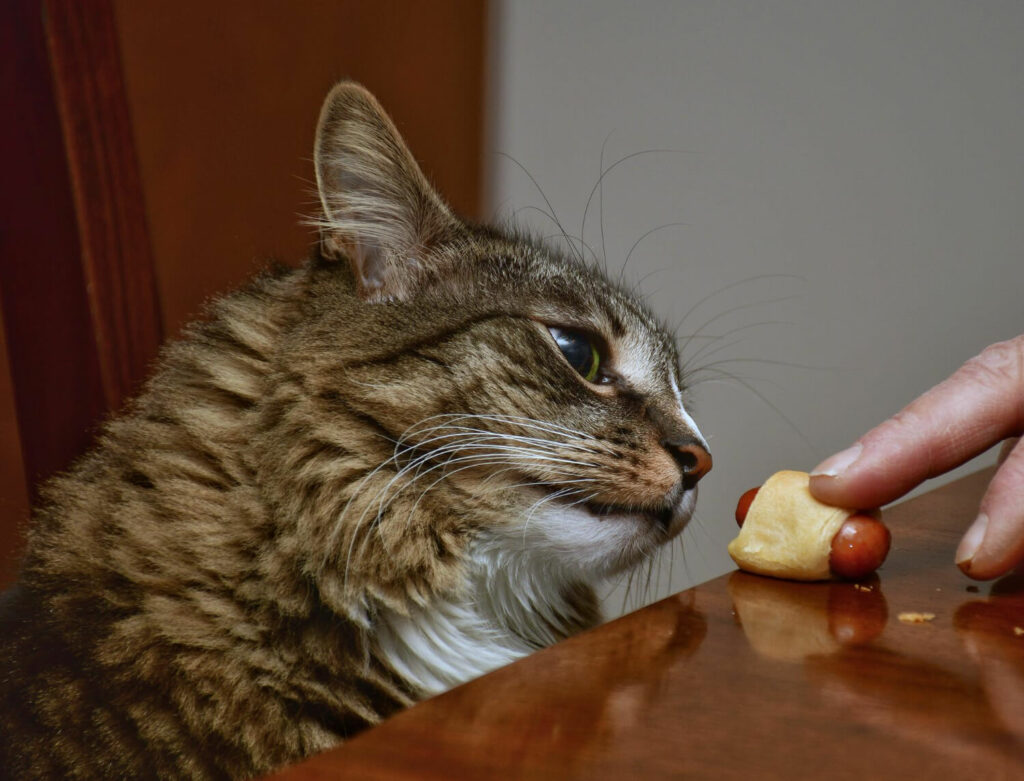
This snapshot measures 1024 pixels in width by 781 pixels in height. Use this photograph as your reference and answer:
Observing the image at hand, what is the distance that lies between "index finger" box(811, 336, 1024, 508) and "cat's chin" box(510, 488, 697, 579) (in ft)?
0.80

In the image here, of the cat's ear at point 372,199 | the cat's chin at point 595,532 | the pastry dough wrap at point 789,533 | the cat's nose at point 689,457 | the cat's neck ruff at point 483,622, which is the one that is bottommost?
the cat's neck ruff at point 483,622

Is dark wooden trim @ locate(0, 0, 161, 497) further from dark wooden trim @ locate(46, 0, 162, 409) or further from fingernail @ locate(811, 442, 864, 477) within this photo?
fingernail @ locate(811, 442, 864, 477)

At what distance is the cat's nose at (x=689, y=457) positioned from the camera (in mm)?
1172

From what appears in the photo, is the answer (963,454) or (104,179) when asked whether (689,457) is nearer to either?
(963,454)

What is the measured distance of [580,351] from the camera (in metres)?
1.27

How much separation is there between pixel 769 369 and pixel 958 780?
2486 mm

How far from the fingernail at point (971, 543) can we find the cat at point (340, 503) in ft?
1.04

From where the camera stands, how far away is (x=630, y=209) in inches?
103

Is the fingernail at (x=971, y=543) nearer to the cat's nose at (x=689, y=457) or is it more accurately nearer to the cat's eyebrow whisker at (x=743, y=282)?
the cat's nose at (x=689, y=457)

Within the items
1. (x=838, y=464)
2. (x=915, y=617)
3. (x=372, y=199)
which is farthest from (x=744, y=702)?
(x=372, y=199)

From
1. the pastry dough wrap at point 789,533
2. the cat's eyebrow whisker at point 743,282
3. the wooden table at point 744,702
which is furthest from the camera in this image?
the cat's eyebrow whisker at point 743,282

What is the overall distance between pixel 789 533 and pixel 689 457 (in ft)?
0.80

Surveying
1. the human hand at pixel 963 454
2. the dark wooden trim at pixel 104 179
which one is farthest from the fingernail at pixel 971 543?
the dark wooden trim at pixel 104 179

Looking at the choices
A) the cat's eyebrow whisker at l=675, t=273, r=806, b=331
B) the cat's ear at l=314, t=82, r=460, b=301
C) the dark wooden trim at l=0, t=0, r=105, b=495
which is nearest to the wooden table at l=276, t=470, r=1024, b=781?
the cat's ear at l=314, t=82, r=460, b=301
